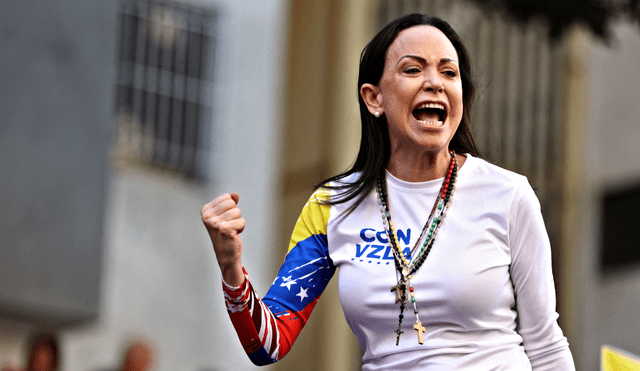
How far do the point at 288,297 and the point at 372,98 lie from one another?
493 millimetres

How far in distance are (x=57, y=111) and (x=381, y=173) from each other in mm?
6048

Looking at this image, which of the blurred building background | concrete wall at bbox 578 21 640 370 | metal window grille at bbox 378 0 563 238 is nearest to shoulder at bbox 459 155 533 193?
the blurred building background

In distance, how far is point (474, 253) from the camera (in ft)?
7.26

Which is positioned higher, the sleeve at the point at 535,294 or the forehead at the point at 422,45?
the forehead at the point at 422,45

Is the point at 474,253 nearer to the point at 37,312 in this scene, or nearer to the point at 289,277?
the point at 289,277

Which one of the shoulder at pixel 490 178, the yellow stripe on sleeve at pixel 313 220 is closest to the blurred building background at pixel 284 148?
the yellow stripe on sleeve at pixel 313 220

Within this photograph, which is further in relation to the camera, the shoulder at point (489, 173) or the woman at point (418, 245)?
the shoulder at point (489, 173)

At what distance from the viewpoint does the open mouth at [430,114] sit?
2.29 metres

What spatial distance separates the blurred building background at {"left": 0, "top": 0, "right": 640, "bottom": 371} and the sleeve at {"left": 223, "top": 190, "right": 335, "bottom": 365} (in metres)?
6.93

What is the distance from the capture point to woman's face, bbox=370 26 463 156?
7.50ft

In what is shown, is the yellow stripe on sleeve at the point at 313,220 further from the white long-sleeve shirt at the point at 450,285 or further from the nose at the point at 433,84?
the nose at the point at 433,84

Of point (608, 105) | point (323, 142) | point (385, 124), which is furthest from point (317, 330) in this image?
point (385, 124)

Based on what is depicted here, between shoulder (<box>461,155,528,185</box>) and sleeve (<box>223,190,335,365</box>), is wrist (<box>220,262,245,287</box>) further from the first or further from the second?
shoulder (<box>461,155,528,185</box>)

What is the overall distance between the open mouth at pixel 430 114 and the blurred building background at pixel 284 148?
7.15 m
